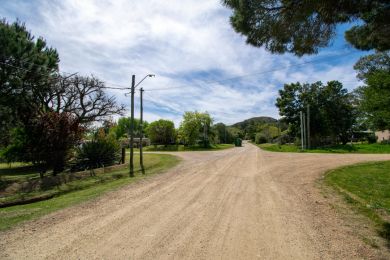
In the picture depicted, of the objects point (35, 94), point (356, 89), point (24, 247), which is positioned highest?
point (356, 89)

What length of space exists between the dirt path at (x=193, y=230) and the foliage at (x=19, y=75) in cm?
1210

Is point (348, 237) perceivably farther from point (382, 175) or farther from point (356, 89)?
point (356, 89)

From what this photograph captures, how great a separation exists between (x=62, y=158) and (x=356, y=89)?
43.2 meters

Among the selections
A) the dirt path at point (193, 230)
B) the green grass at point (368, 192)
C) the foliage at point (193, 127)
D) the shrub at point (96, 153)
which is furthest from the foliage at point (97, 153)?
the foliage at point (193, 127)

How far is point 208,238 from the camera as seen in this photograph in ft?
18.5

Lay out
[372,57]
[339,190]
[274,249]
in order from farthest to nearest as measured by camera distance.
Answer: [372,57] → [339,190] → [274,249]

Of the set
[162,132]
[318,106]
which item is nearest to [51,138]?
[318,106]

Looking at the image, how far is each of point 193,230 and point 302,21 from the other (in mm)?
5201

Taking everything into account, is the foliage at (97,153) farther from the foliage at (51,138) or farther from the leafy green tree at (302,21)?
the leafy green tree at (302,21)

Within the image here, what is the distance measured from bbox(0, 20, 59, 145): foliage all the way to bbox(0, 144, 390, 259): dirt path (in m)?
12.1

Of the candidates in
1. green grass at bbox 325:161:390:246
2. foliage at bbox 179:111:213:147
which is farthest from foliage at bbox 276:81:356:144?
green grass at bbox 325:161:390:246

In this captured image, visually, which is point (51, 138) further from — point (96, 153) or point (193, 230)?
point (193, 230)

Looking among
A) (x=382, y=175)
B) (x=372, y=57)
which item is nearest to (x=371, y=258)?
(x=382, y=175)

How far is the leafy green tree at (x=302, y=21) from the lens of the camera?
21.4 feet
